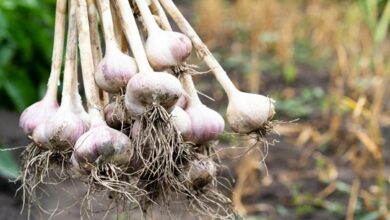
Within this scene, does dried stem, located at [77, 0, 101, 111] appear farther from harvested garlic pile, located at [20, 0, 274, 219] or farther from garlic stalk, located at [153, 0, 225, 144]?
garlic stalk, located at [153, 0, 225, 144]

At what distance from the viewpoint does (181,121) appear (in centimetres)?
124

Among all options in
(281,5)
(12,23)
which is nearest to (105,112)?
(12,23)

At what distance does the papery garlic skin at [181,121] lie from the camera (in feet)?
4.07

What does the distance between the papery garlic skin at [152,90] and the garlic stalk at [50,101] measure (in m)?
0.19

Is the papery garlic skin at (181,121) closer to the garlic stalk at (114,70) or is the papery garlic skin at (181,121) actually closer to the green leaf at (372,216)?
the garlic stalk at (114,70)

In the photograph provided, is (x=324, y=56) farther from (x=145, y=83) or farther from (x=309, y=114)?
(x=145, y=83)

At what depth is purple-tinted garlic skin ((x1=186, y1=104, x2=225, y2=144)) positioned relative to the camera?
1.26 m

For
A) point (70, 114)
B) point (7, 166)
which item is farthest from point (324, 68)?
point (70, 114)

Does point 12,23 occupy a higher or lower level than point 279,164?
higher

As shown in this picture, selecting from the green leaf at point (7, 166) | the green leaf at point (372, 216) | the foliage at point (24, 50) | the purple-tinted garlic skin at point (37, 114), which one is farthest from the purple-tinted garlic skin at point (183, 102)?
the foliage at point (24, 50)

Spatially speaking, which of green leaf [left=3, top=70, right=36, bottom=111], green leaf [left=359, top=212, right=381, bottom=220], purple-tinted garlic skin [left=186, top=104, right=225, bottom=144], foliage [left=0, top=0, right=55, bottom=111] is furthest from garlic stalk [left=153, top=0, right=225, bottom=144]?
green leaf [left=3, top=70, right=36, bottom=111]

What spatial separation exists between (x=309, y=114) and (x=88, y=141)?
11.7ft

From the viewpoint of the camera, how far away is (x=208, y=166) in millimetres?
1343

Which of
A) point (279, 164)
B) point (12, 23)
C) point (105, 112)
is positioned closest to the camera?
point (105, 112)
